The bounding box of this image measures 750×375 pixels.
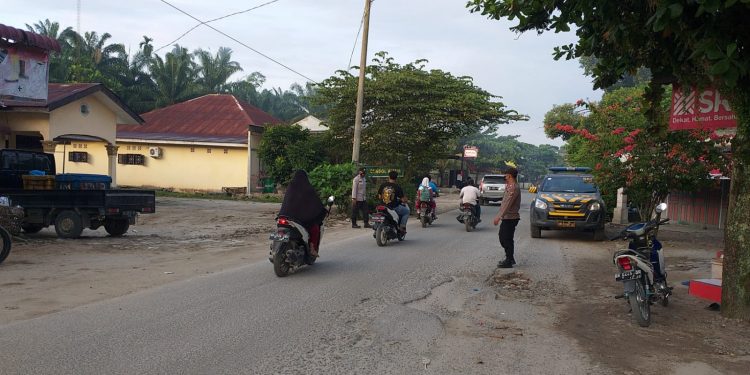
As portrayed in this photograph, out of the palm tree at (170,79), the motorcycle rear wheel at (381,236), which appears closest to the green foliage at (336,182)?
the motorcycle rear wheel at (381,236)

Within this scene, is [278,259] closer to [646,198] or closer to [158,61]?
[646,198]

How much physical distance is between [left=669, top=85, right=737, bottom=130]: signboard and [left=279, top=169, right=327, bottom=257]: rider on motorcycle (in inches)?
211

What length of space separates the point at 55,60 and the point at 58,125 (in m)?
23.8

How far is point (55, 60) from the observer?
4222 centimetres

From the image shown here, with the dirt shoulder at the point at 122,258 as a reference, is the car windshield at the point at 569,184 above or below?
above

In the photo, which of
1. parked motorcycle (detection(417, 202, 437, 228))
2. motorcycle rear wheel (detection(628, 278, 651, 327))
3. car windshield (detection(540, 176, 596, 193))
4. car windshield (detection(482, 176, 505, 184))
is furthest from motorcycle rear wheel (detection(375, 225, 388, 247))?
car windshield (detection(482, 176, 505, 184))

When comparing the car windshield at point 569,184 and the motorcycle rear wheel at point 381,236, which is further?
the car windshield at point 569,184

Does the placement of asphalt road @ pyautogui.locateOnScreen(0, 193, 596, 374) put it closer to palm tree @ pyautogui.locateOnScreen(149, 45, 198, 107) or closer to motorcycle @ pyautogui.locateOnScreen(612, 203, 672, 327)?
motorcycle @ pyautogui.locateOnScreen(612, 203, 672, 327)

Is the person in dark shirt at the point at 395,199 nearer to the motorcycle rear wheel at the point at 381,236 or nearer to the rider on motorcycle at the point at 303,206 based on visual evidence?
Answer: the motorcycle rear wheel at the point at 381,236

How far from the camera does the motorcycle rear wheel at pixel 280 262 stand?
357 inches

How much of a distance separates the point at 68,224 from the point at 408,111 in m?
17.0

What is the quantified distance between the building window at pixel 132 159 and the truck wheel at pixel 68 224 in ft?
70.1

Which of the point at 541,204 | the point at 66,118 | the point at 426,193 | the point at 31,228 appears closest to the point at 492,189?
the point at 426,193

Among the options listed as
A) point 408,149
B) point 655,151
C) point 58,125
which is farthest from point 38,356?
A: point 408,149
